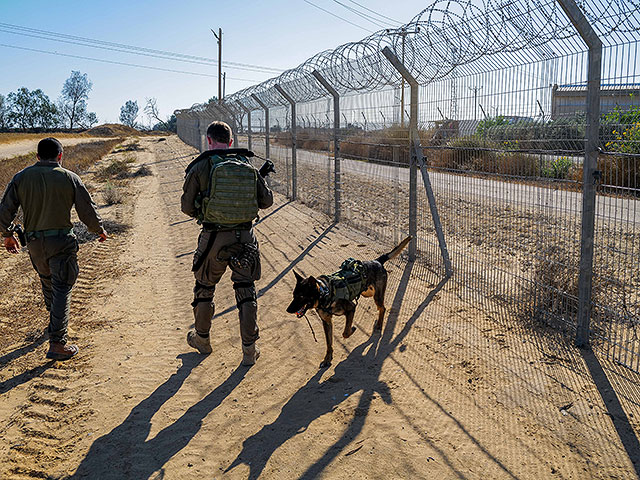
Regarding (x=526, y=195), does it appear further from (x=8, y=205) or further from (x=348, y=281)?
(x=8, y=205)

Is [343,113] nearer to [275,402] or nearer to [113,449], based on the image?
[275,402]

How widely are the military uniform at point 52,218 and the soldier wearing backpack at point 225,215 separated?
41.3 inches

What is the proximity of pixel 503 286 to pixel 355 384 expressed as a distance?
2350mm

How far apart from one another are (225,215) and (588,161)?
8.91 feet

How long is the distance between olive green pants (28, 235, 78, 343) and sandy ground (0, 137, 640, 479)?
315 mm

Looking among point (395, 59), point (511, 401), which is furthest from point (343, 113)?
point (511, 401)

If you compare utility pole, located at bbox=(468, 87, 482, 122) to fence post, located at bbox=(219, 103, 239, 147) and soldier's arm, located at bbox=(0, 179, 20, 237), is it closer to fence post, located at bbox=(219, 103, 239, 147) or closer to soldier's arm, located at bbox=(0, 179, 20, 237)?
soldier's arm, located at bbox=(0, 179, 20, 237)

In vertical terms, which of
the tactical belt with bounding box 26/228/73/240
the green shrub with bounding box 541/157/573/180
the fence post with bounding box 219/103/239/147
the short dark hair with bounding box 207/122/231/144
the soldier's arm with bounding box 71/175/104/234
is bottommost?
the tactical belt with bounding box 26/228/73/240

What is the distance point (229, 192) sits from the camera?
12.9 ft

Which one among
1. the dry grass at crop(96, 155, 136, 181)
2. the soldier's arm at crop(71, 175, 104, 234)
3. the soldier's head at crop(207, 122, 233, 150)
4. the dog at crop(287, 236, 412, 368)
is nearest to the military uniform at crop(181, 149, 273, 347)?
the soldier's head at crop(207, 122, 233, 150)

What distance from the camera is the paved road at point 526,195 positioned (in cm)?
405

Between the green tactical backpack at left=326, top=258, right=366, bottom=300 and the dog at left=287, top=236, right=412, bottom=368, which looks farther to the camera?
the green tactical backpack at left=326, top=258, right=366, bottom=300

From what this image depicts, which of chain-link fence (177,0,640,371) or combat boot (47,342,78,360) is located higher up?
chain-link fence (177,0,640,371)

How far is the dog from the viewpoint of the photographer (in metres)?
3.82
